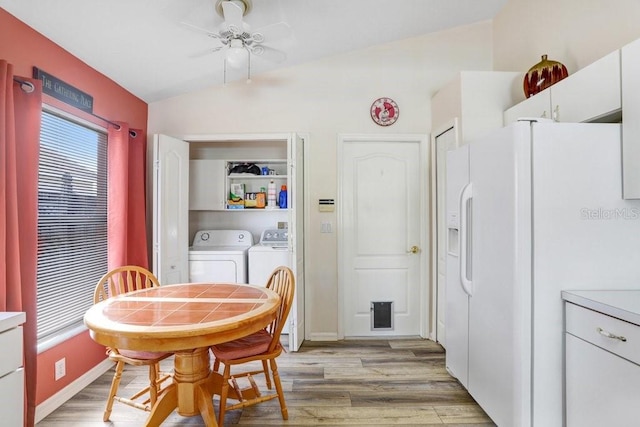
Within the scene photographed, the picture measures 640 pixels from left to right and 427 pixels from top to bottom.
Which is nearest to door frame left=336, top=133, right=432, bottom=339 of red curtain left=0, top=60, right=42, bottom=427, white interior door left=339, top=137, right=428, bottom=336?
white interior door left=339, top=137, right=428, bottom=336

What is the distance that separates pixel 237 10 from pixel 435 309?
2943 mm

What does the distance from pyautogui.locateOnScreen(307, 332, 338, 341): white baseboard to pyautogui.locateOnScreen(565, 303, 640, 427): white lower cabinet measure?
6.54ft

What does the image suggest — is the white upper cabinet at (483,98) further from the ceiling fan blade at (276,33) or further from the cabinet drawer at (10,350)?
the cabinet drawer at (10,350)

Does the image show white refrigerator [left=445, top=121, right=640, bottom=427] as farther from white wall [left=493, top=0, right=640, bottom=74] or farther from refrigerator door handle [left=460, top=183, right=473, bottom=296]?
white wall [left=493, top=0, right=640, bottom=74]

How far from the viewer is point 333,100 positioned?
10.8 feet

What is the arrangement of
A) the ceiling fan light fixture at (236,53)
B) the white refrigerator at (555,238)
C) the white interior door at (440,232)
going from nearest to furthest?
the white refrigerator at (555,238)
the ceiling fan light fixture at (236,53)
the white interior door at (440,232)

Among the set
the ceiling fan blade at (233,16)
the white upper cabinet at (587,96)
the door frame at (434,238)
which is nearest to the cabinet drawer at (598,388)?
the white upper cabinet at (587,96)

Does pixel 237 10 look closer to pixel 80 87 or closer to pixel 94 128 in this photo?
pixel 80 87

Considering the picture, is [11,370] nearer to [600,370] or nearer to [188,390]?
[188,390]

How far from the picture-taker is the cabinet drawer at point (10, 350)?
1.36m

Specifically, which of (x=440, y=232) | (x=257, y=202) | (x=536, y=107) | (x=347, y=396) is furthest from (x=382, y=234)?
(x=536, y=107)

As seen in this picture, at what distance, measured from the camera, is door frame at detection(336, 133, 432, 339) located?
3264mm

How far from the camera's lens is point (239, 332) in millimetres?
1632

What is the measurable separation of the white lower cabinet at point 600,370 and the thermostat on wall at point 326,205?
80.6 inches
